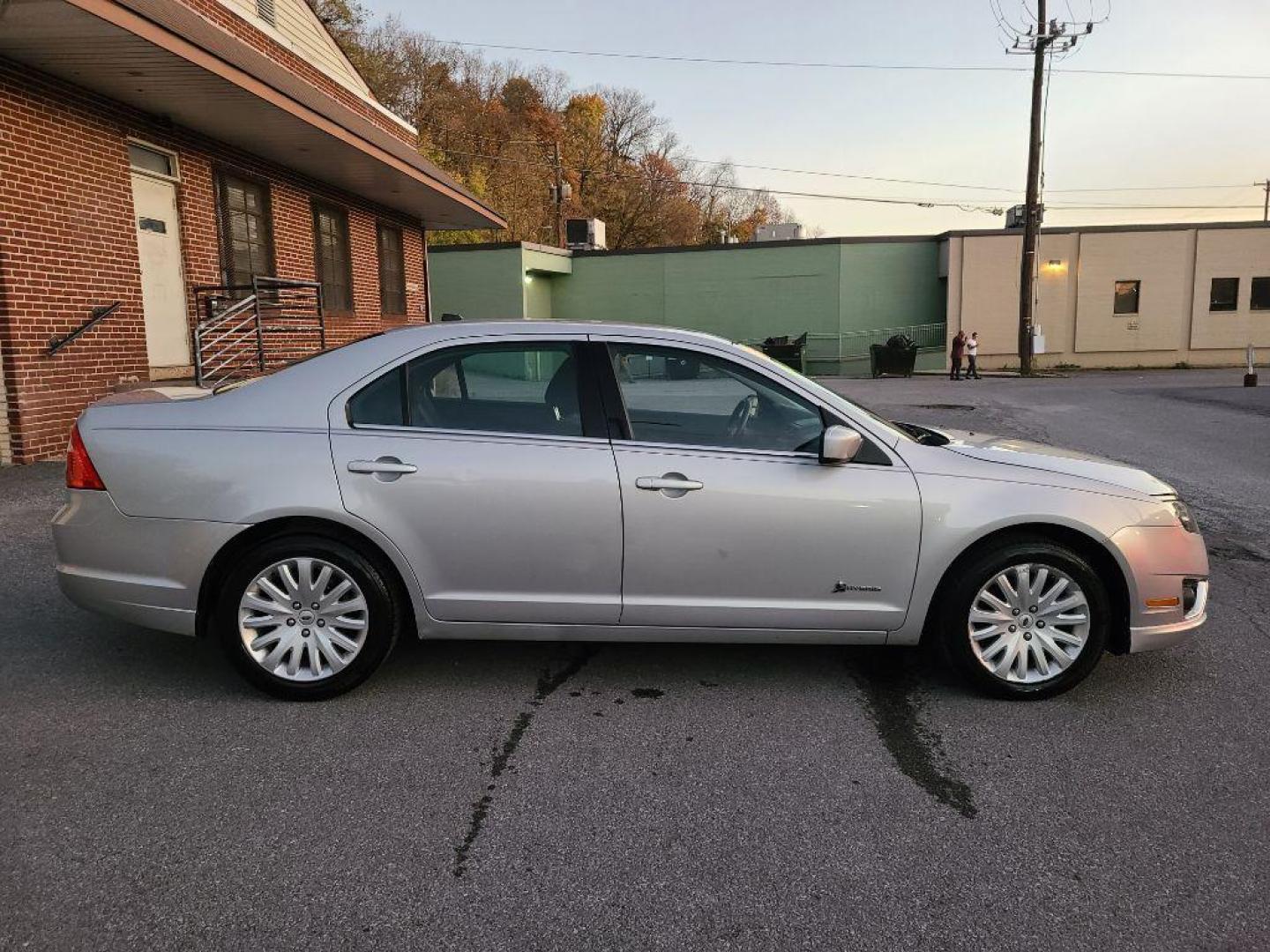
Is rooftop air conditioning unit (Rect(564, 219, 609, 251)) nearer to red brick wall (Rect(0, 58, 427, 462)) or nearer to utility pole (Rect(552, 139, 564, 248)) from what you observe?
utility pole (Rect(552, 139, 564, 248))

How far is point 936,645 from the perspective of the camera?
3906 millimetres

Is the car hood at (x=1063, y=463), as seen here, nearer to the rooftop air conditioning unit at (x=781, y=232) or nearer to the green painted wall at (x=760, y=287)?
the green painted wall at (x=760, y=287)

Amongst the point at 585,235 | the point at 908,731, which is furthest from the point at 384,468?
the point at 585,235

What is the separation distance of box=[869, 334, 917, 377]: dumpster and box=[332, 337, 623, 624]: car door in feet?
86.4

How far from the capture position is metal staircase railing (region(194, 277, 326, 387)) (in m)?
10.9

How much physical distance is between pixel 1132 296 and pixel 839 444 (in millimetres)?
33081

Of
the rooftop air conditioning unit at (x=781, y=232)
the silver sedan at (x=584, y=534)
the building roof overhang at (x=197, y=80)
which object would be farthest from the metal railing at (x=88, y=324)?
the rooftop air conditioning unit at (x=781, y=232)

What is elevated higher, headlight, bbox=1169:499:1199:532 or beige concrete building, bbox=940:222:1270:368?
beige concrete building, bbox=940:222:1270:368

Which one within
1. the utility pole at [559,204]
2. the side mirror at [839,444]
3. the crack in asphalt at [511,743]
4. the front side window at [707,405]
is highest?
the utility pole at [559,204]

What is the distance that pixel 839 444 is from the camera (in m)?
3.66

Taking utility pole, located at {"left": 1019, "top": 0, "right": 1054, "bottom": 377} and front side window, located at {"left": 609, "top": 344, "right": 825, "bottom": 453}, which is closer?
front side window, located at {"left": 609, "top": 344, "right": 825, "bottom": 453}

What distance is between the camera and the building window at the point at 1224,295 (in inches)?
1238

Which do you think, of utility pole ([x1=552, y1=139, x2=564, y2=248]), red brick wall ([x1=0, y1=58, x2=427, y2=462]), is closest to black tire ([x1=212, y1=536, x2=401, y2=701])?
red brick wall ([x1=0, y1=58, x2=427, y2=462])

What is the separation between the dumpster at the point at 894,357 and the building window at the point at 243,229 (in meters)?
20.2
